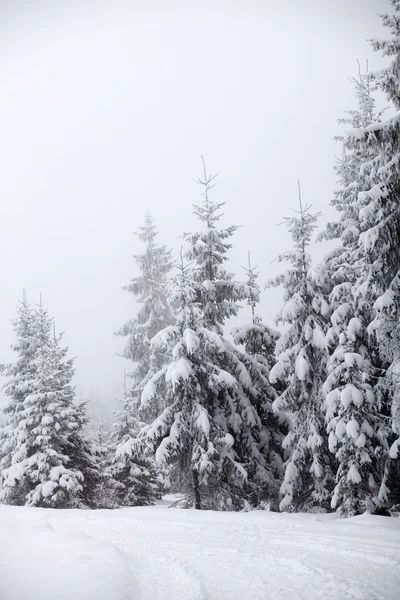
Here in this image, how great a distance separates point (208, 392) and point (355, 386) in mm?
5644

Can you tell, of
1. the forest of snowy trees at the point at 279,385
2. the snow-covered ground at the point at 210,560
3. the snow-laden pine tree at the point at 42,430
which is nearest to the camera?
the snow-covered ground at the point at 210,560

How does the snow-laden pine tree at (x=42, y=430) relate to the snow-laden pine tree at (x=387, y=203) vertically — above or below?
below

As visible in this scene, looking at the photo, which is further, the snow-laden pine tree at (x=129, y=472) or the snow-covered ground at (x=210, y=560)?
the snow-laden pine tree at (x=129, y=472)

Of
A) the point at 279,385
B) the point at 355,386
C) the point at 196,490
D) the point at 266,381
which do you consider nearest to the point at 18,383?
the point at 196,490

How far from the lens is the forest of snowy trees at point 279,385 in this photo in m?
12.7

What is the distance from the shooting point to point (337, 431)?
13469 millimetres

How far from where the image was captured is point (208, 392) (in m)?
16.4

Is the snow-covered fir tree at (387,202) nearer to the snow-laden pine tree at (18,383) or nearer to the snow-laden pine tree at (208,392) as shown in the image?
the snow-laden pine tree at (208,392)

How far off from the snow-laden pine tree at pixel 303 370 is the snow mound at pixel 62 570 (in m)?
8.92

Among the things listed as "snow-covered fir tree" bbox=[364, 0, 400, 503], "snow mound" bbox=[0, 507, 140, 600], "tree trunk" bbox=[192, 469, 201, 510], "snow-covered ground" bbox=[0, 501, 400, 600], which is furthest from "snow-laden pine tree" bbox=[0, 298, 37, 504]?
"snow-covered fir tree" bbox=[364, 0, 400, 503]

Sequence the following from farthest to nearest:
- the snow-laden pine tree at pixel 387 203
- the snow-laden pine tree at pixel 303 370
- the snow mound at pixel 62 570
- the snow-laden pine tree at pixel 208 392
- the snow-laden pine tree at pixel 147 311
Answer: the snow-laden pine tree at pixel 147 311 → the snow-laden pine tree at pixel 303 370 → the snow-laden pine tree at pixel 208 392 → the snow-laden pine tree at pixel 387 203 → the snow mound at pixel 62 570

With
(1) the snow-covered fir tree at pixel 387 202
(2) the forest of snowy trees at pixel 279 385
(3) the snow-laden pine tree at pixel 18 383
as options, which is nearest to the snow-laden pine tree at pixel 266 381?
(2) the forest of snowy trees at pixel 279 385

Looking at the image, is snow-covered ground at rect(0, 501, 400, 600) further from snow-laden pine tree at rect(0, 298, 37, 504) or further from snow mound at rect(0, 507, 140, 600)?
snow-laden pine tree at rect(0, 298, 37, 504)

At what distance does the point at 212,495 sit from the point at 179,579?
387 inches
